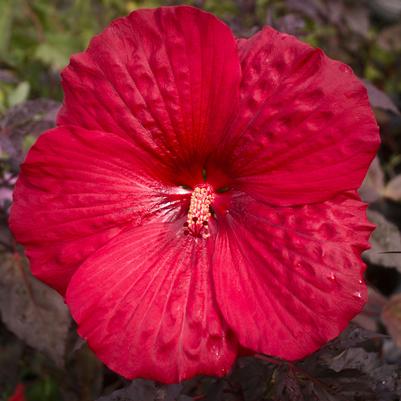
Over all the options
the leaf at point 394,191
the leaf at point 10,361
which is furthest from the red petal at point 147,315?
the leaf at point 394,191

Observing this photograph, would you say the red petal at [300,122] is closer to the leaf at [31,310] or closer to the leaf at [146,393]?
the leaf at [146,393]

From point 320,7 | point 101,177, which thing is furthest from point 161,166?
point 320,7

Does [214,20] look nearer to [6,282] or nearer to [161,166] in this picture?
[161,166]

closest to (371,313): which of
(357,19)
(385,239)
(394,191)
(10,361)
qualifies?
(385,239)

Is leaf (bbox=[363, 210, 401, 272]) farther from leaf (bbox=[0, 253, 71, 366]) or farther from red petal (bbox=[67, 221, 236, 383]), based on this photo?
leaf (bbox=[0, 253, 71, 366])

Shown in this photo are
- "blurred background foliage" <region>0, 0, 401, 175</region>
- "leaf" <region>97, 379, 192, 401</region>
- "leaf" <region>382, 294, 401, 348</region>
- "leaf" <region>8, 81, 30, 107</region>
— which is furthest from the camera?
"blurred background foliage" <region>0, 0, 401, 175</region>

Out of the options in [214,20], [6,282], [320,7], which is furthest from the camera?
[320,7]

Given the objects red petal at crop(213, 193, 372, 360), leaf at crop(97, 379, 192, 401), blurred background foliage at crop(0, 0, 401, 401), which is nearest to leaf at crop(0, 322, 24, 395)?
blurred background foliage at crop(0, 0, 401, 401)
